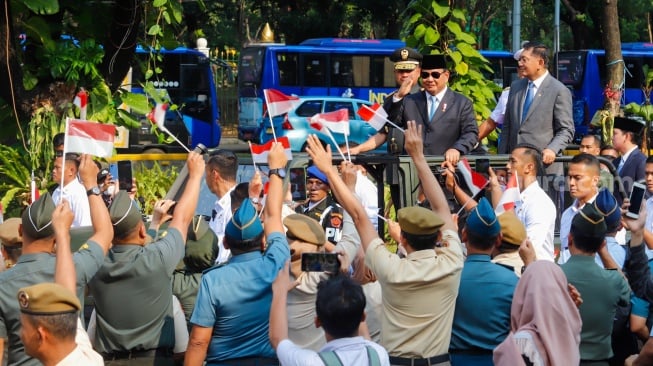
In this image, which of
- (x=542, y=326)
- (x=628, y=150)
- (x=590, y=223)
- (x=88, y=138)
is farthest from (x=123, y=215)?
(x=628, y=150)

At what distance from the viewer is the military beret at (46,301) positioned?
4.19 metres

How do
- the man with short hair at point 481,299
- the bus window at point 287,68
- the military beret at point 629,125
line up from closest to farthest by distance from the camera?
the man with short hair at point 481,299 < the military beret at point 629,125 < the bus window at point 287,68

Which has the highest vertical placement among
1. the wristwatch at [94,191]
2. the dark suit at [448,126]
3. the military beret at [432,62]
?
the military beret at [432,62]

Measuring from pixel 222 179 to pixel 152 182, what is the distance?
6.91 metres

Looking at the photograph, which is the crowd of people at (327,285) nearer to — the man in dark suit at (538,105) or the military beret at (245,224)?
the military beret at (245,224)

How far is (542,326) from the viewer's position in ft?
17.0

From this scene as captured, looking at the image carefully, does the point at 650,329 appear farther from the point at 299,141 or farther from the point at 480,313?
the point at 299,141

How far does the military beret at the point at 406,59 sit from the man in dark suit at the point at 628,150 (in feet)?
7.44

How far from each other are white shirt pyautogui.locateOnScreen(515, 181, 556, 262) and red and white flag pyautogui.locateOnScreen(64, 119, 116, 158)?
2570 mm

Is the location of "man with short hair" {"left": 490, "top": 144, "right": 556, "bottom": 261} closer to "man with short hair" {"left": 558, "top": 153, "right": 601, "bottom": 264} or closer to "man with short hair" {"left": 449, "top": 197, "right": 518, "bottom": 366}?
"man with short hair" {"left": 558, "top": 153, "right": 601, "bottom": 264}

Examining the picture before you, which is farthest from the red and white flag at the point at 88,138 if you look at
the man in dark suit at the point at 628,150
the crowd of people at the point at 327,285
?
the man in dark suit at the point at 628,150

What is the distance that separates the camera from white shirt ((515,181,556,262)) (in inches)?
277

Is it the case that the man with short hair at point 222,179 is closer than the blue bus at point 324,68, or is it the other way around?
the man with short hair at point 222,179

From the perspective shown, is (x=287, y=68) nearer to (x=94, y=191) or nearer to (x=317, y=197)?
(x=317, y=197)
